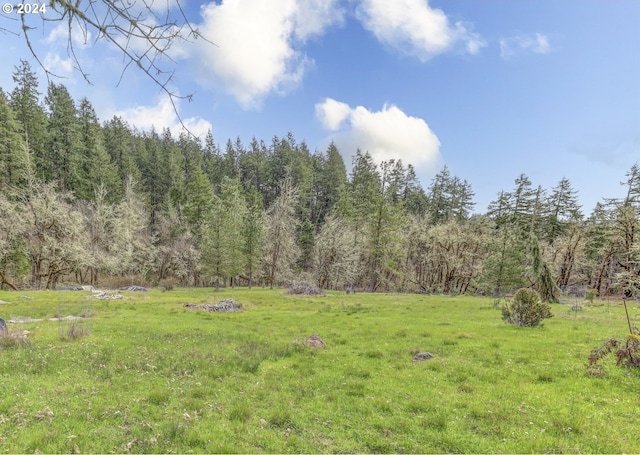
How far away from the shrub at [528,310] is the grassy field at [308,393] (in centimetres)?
116

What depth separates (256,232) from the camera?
142 ft

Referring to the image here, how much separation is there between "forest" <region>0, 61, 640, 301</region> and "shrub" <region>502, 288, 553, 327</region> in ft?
52.4

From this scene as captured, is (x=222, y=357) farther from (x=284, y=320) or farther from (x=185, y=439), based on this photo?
(x=284, y=320)

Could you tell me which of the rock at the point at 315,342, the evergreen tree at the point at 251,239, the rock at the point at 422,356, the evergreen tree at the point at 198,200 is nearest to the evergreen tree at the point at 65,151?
the evergreen tree at the point at 198,200

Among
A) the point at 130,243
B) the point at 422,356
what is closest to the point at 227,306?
the point at 422,356

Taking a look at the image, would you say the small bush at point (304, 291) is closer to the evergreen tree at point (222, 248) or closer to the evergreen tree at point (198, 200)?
the evergreen tree at point (222, 248)

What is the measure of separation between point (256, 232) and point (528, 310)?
32.9 meters

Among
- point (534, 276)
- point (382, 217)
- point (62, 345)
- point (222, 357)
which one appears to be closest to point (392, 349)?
point (222, 357)

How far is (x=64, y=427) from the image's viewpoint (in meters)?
6.50

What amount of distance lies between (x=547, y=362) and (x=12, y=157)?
61546 mm

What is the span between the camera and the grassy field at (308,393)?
630cm

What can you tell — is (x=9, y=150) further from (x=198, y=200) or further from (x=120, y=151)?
(x=120, y=151)

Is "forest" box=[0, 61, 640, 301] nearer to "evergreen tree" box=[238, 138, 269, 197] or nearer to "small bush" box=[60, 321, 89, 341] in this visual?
"evergreen tree" box=[238, 138, 269, 197]

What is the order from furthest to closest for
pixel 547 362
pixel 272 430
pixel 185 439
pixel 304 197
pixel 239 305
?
pixel 304 197, pixel 239 305, pixel 547 362, pixel 272 430, pixel 185 439
